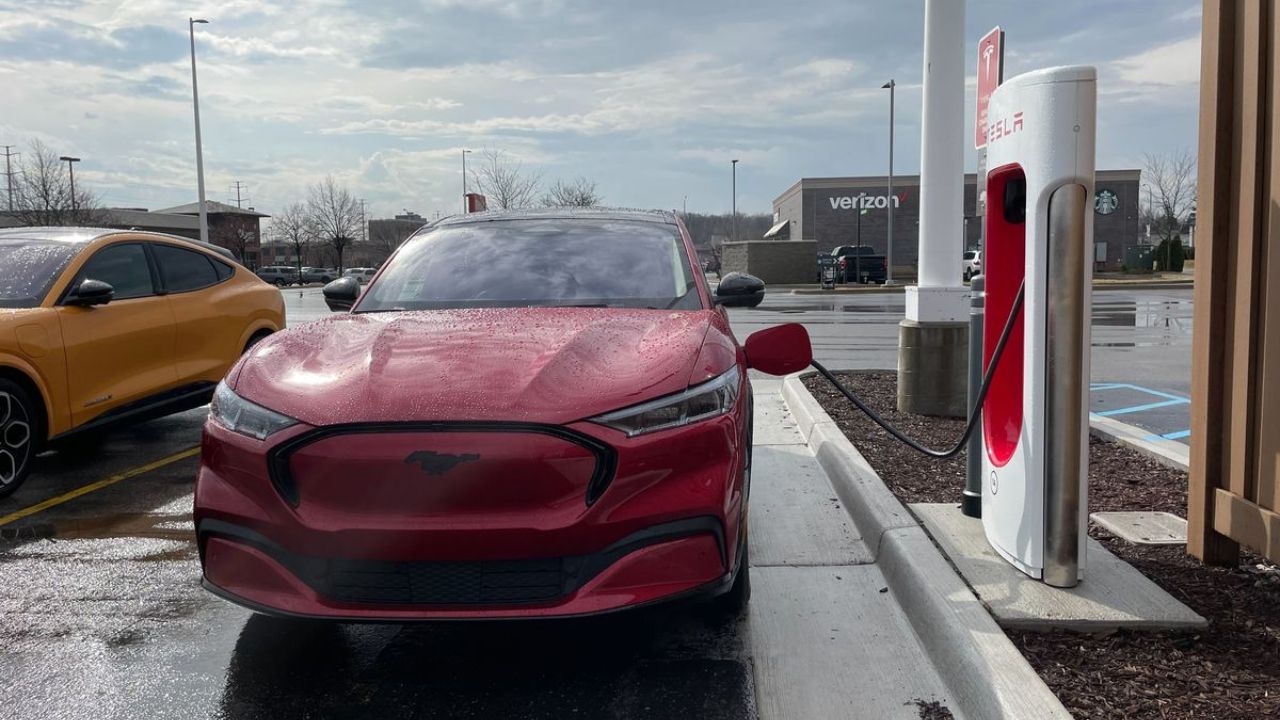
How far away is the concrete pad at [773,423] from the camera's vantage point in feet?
22.9

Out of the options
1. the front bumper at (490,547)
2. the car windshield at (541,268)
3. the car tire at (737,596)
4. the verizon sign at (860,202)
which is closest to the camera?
the front bumper at (490,547)

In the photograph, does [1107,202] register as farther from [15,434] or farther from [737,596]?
[15,434]

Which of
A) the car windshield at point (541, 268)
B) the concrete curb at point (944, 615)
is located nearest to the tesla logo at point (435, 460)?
the car windshield at point (541, 268)

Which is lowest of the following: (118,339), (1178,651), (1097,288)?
(1178,651)

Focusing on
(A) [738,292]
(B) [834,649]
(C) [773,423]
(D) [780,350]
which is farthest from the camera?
(C) [773,423]

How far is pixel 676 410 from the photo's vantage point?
2.87m

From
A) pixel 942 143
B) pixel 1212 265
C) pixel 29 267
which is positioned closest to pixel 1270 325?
pixel 1212 265

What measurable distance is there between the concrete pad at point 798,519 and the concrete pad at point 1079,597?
0.57 m

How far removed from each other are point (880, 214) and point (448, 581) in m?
61.6

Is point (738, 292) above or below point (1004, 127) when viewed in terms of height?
below

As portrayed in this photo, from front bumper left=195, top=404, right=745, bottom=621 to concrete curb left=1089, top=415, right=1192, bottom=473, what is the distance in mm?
3511

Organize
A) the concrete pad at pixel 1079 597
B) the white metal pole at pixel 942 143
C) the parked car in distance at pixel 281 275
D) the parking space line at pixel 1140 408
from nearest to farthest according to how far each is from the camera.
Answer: the concrete pad at pixel 1079 597, the white metal pole at pixel 942 143, the parking space line at pixel 1140 408, the parked car in distance at pixel 281 275

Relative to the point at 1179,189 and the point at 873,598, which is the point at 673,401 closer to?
the point at 873,598

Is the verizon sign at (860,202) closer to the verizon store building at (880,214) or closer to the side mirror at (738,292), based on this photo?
the verizon store building at (880,214)
